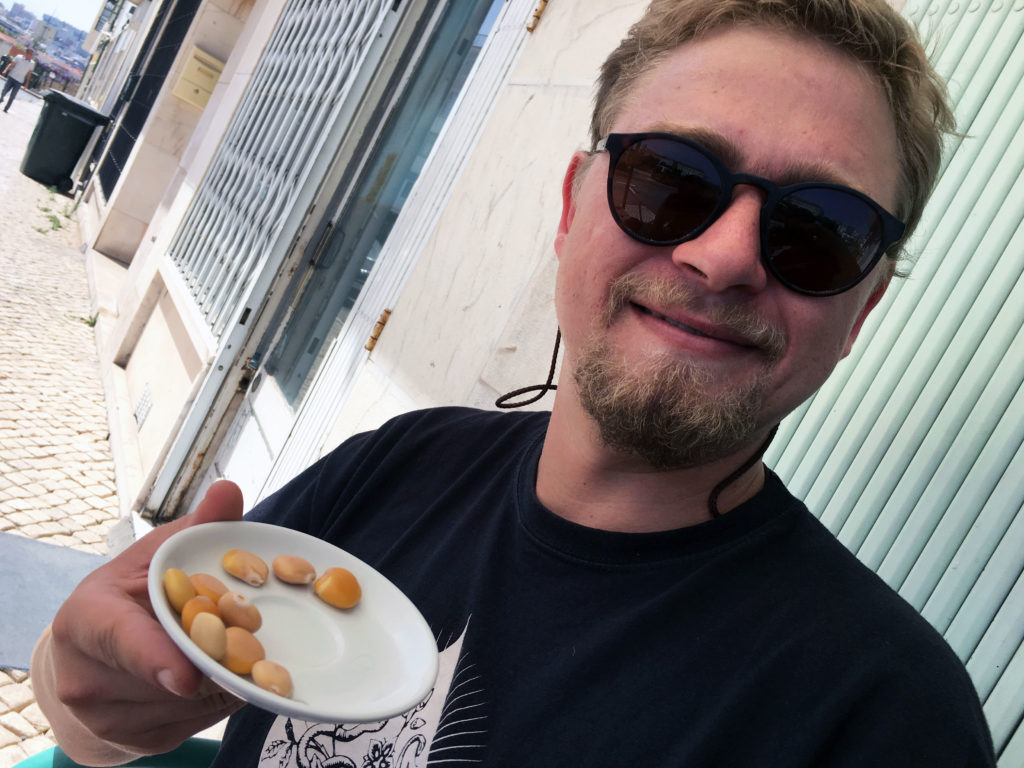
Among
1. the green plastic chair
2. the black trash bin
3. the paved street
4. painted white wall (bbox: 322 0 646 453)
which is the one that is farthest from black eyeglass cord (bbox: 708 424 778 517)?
the black trash bin

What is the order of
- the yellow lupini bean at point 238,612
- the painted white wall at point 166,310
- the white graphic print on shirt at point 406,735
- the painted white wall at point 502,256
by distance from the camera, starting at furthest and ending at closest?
the painted white wall at point 166,310
the painted white wall at point 502,256
the white graphic print on shirt at point 406,735
the yellow lupini bean at point 238,612

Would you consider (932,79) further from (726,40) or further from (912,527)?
(912,527)

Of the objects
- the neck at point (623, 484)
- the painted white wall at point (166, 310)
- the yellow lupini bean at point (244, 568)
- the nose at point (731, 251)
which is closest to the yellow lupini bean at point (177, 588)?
the yellow lupini bean at point (244, 568)

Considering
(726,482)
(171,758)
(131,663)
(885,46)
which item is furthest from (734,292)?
(171,758)

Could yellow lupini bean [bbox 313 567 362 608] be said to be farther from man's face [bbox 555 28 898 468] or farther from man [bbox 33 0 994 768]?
man's face [bbox 555 28 898 468]

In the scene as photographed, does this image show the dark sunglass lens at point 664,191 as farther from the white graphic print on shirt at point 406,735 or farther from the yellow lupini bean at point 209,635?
the yellow lupini bean at point 209,635

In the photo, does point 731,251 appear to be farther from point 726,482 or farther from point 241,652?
point 241,652

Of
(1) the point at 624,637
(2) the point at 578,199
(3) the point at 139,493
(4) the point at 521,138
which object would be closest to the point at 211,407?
(3) the point at 139,493
